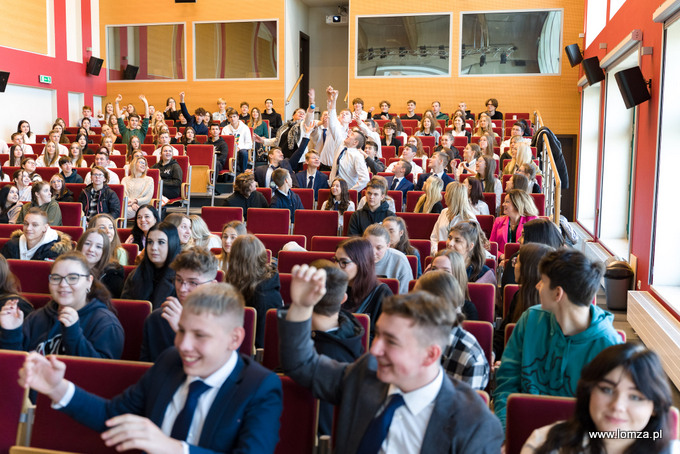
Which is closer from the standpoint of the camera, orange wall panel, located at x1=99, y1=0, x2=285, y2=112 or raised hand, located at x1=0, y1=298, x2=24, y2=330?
raised hand, located at x1=0, y1=298, x2=24, y2=330

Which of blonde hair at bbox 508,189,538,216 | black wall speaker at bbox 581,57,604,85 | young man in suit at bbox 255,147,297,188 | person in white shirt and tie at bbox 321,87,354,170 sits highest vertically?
black wall speaker at bbox 581,57,604,85

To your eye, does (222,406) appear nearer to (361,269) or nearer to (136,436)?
(136,436)

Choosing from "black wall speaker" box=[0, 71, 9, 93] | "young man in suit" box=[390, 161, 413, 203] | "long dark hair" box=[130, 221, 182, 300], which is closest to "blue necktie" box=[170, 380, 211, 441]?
A: "long dark hair" box=[130, 221, 182, 300]

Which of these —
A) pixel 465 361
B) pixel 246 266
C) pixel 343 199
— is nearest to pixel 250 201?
pixel 343 199

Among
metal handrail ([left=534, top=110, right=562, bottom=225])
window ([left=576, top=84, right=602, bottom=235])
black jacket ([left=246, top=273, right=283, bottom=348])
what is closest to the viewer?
black jacket ([left=246, top=273, right=283, bottom=348])

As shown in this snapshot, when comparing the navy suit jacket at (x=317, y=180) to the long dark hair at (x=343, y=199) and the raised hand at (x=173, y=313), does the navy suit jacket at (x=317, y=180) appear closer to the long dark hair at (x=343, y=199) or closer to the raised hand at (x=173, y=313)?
the long dark hair at (x=343, y=199)

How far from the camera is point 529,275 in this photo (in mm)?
2916

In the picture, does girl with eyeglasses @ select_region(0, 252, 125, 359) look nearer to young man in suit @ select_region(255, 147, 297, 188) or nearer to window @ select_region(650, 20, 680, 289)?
window @ select_region(650, 20, 680, 289)

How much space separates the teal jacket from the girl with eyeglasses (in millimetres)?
1551

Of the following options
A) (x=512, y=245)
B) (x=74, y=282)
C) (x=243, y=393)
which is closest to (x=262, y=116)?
(x=512, y=245)

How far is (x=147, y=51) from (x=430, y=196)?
1073cm

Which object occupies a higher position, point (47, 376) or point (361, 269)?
point (361, 269)

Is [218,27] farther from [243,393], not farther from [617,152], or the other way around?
[243,393]

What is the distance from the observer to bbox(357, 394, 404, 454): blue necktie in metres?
1.57
